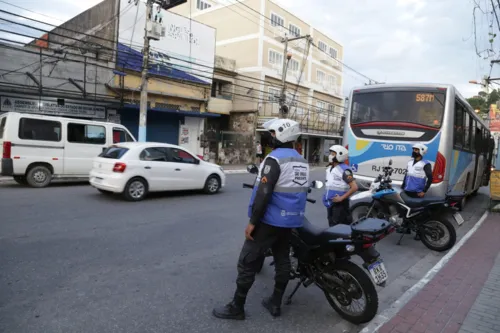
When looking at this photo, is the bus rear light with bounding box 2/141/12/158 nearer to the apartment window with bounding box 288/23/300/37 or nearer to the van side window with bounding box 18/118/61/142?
the van side window with bounding box 18/118/61/142

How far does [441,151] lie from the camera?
717 centimetres

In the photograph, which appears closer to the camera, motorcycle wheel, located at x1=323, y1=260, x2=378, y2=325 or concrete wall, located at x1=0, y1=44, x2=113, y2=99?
motorcycle wheel, located at x1=323, y1=260, x2=378, y2=325

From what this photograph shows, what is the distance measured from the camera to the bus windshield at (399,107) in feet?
24.4

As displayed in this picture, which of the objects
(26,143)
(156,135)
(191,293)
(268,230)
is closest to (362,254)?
(268,230)

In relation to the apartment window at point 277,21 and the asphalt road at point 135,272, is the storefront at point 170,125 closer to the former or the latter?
the apartment window at point 277,21

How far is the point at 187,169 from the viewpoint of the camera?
9.83 meters

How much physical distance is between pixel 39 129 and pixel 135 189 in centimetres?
392

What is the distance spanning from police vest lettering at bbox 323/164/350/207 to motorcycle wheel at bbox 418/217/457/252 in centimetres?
195

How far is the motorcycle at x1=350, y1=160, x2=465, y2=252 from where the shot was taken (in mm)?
5969

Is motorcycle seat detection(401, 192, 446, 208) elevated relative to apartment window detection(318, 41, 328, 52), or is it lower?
lower

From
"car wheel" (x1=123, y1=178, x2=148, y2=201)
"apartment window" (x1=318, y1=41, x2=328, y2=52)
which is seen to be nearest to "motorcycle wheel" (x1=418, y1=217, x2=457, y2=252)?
"car wheel" (x1=123, y1=178, x2=148, y2=201)

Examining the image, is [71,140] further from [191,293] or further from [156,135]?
[156,135]

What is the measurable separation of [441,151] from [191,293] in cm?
595

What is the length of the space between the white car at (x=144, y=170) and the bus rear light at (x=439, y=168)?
19.8ft
